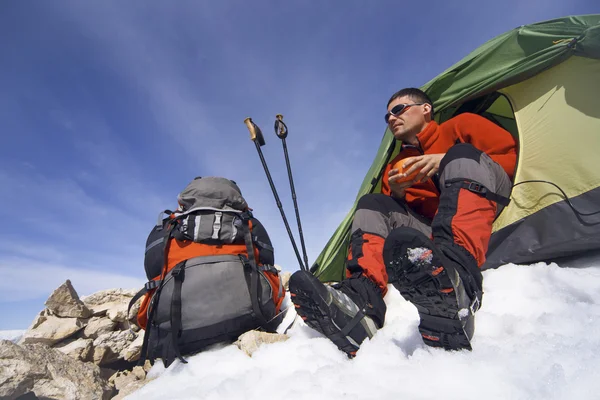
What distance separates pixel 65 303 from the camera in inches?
149

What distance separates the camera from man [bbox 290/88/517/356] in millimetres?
1110

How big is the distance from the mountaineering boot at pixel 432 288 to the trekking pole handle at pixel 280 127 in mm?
3202

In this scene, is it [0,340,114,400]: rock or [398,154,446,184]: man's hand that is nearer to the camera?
[0,340,114,400]: rock

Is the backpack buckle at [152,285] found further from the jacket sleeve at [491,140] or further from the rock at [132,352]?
the jacket sleeve at [491,140]

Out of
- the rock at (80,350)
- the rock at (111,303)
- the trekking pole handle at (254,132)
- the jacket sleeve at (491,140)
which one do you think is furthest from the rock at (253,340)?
the rock at (111,303)

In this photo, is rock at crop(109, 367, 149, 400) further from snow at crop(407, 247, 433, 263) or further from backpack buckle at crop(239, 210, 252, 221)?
snow at crop(407, 247, 433, 263)

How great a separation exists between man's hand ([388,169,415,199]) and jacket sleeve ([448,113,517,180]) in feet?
1.60

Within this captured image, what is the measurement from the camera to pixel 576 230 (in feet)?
5.75

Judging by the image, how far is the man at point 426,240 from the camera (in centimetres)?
111

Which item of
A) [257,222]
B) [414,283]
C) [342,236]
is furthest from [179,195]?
[414,283]

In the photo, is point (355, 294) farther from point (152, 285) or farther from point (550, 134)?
point (550, 134)

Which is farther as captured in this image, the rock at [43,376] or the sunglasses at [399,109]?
the sunglasses at [399,109]

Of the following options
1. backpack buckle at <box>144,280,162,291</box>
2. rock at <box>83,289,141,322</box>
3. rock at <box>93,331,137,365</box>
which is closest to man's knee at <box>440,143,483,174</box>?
backpack buckle at <box>144,280,162,291</box>

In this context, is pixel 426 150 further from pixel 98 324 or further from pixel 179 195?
pixel 98 324
